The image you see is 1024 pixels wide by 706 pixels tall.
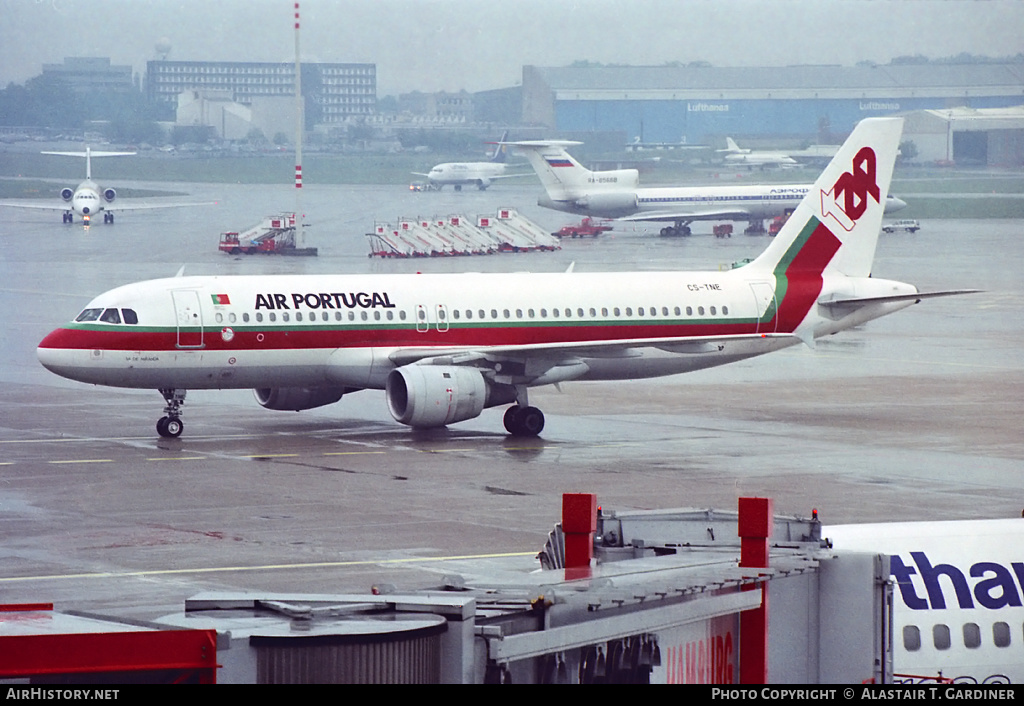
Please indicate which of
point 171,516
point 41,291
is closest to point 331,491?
point 171,516

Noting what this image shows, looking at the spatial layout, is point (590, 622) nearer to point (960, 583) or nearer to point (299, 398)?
point (960, 583)

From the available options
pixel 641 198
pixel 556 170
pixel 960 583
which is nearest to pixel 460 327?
pixel 960 583

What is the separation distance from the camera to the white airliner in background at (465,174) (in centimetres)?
14312

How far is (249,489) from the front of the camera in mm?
28656

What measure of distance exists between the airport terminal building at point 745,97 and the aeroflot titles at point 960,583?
397 feet

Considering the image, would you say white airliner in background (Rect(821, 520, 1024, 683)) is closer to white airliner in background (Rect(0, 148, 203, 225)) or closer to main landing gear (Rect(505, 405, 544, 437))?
main landing gear (Rect(505, 405, 544, 437))

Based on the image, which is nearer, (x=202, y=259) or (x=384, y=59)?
(x=202, y=259)

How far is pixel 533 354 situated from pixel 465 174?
110156mm

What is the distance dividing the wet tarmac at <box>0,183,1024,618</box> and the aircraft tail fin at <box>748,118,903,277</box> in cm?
376

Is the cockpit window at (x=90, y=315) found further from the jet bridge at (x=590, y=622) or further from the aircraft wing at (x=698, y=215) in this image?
the aircraft wing at (x=698, y=215)

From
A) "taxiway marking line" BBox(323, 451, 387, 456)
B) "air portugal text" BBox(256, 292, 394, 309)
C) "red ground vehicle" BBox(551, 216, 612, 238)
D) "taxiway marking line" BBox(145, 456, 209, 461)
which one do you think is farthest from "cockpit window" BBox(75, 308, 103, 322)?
"red ground vehicle" BBox(551, 216, 612, 238)

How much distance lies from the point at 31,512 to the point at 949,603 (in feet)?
56.6

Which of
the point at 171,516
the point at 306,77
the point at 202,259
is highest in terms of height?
the point at 306,77

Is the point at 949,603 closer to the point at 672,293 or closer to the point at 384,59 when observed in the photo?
the point at 672,293
